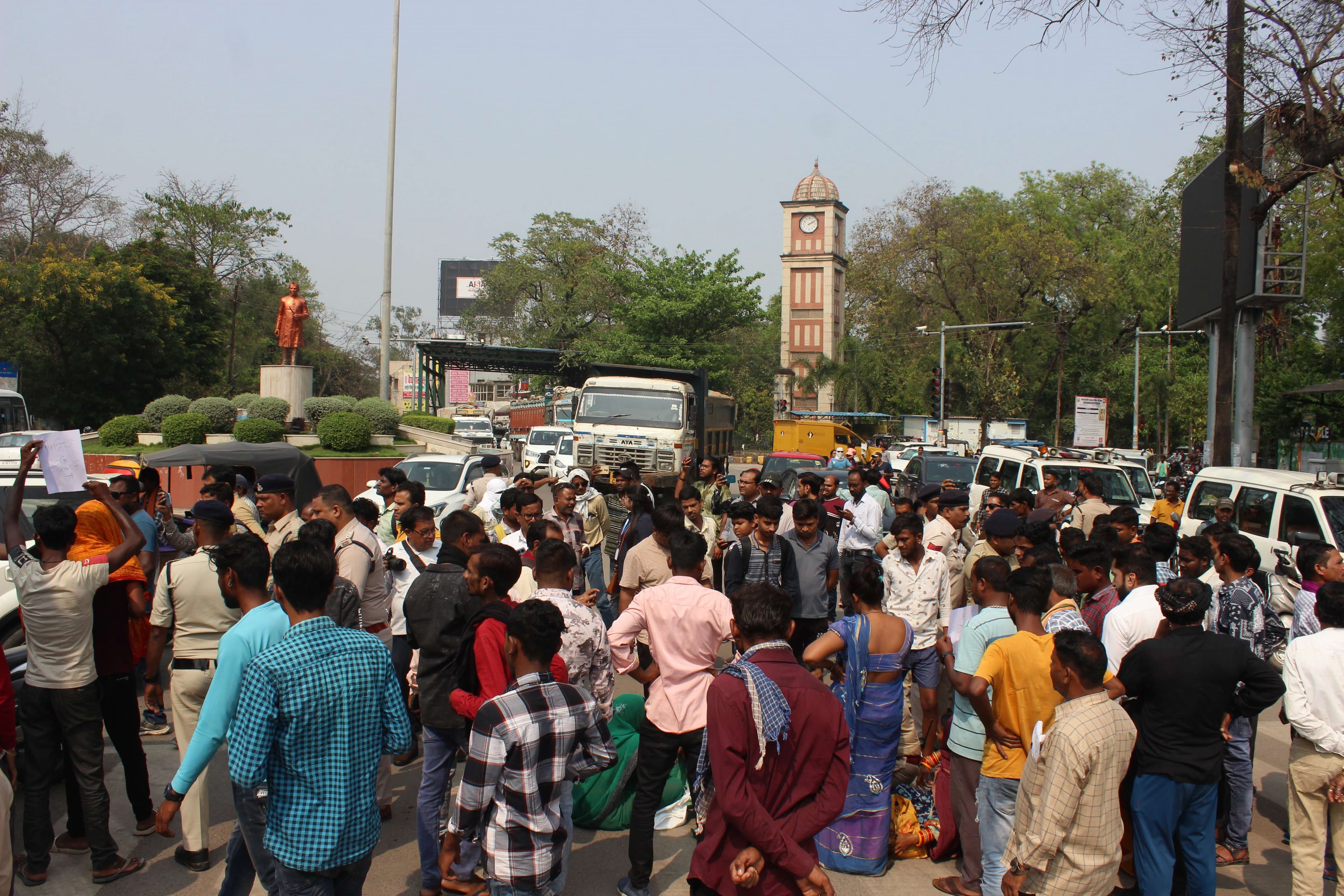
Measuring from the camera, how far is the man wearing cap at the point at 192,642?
4.64 meters

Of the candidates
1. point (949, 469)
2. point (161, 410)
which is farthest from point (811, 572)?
point (161, 410)

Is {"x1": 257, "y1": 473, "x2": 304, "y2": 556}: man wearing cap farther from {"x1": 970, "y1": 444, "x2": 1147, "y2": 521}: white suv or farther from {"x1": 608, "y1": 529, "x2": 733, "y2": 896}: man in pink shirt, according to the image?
{"x1": 970, "y1": 444, "x2": 1147, "y2": 521}: white suv

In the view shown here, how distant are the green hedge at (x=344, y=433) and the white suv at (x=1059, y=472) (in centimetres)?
1517

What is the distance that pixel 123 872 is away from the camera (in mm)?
4699

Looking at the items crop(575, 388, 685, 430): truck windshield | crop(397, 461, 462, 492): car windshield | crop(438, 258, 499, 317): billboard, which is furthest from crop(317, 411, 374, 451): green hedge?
crop(438, 258, 499, 317): billboard

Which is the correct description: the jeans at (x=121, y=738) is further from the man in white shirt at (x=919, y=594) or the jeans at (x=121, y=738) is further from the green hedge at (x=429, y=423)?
the green hedge at (x=429, y=423)

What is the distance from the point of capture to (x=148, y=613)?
5762mm

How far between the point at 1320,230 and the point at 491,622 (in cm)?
2623

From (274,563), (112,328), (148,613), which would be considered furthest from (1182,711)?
(112,328)

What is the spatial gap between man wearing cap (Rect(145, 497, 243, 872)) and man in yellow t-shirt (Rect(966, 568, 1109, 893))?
11.9ft

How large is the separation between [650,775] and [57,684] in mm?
2876

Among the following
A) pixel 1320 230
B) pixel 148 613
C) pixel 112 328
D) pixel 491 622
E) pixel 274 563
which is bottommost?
pixel 148 613

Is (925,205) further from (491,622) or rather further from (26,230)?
(491,622)

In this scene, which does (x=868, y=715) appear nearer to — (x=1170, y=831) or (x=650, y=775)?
(x=650, y=775)
